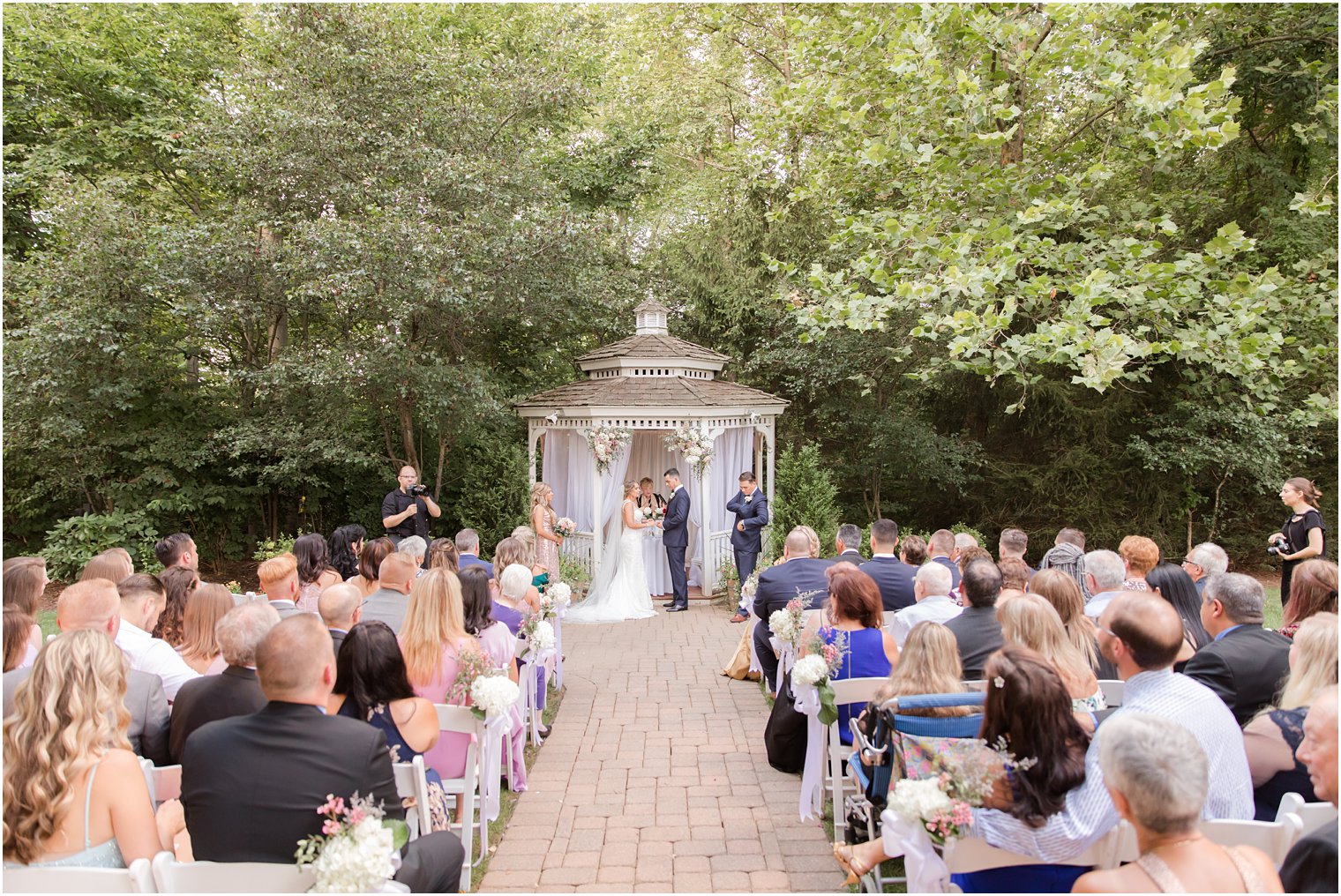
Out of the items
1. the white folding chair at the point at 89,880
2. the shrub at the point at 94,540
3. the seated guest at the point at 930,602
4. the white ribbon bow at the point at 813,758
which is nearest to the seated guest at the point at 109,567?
the white folding chair at the point at 89,880

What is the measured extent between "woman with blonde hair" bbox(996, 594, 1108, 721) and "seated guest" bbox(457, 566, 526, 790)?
2964 mm

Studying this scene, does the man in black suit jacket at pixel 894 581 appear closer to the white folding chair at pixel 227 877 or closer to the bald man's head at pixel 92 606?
the white folding chair at pixel 227 877

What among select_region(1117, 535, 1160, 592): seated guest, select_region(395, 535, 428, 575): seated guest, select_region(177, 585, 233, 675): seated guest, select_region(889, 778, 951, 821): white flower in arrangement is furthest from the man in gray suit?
select_region(1117, 535, 1160, 592): seated guest

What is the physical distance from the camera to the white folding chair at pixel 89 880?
2.35 m

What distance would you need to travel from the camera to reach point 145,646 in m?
3.94

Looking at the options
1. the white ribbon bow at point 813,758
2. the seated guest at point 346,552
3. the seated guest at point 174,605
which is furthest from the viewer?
the seated guest at point 346,552

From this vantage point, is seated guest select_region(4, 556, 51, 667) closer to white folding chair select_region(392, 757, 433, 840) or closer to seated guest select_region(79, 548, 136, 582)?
seated guest select_region(79, 548, 136, 582)

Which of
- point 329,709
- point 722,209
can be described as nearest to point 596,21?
point 722,209

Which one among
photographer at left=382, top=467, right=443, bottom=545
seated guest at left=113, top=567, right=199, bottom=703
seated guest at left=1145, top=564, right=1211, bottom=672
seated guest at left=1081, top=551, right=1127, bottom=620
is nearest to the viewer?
seated guest at left=113, top=567, right=199, bottom=703

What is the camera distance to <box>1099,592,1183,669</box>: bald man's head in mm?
2888

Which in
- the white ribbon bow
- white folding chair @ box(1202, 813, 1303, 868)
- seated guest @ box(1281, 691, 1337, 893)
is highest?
seated guest @ box(1281, 691, 1337, 893)

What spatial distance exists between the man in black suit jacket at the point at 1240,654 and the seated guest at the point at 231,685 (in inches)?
160

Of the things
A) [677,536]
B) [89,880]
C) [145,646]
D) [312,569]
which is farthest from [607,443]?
[89,880]

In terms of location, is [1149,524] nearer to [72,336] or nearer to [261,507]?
[261,507]
